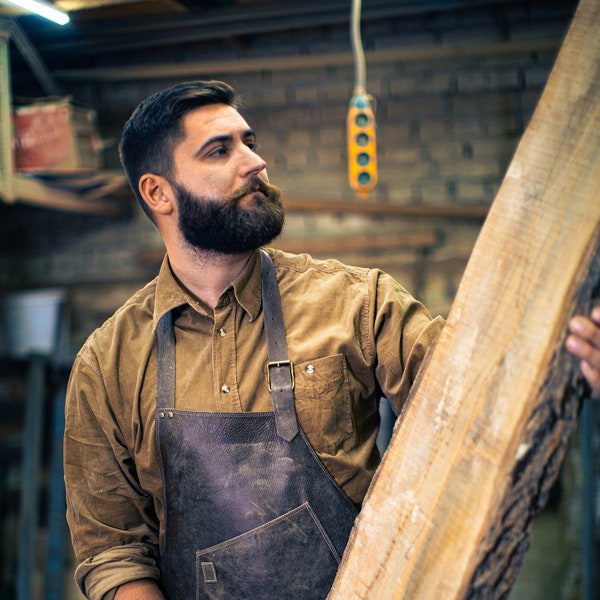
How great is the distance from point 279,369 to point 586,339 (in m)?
0.87

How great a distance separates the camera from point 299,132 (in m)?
4.90

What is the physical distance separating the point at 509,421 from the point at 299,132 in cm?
399

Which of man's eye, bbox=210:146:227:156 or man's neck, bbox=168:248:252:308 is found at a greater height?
man's eye, bbox=210:146:227:156

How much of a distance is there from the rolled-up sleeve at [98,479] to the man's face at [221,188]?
46 cm

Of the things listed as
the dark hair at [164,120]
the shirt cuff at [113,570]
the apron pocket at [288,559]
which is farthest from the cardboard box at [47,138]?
the apron pocket at [288,559]

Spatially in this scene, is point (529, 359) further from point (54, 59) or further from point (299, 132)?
point (54, 59)

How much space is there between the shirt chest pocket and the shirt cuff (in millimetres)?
538

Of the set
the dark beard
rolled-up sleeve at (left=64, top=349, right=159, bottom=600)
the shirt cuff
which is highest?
the dark beard

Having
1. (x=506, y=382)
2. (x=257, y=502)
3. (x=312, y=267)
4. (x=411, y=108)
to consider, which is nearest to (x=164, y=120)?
Answer: (x=312, y=267)

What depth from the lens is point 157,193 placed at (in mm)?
2127

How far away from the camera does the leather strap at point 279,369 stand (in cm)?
180

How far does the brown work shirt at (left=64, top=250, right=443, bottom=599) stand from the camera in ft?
6.02

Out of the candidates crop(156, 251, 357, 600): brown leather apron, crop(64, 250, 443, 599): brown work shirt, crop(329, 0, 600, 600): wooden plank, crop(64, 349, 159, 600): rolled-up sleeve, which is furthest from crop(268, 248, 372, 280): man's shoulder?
crop(329, 0, 600, 600): wooden plank

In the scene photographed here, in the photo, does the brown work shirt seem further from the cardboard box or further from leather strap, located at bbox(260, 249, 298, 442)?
the cardboard box
